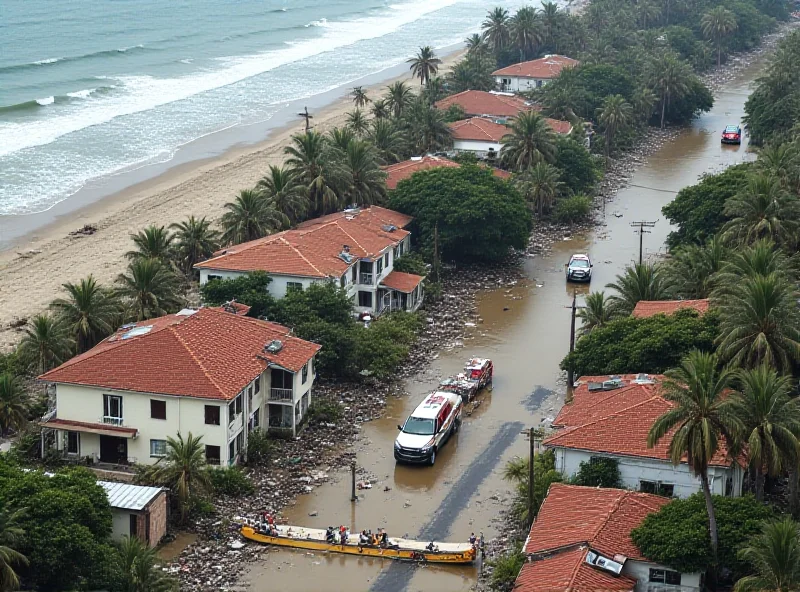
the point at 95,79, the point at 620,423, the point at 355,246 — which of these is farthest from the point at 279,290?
the point at 95,79

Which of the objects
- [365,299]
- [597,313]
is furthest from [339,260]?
[597,313]

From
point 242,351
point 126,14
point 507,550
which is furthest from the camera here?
point 126,14

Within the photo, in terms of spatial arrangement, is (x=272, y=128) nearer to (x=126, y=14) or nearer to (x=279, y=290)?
(x=279, y=290)

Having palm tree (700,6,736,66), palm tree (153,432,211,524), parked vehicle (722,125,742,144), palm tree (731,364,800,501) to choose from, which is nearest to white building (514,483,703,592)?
palm tree (731,364,800,501)

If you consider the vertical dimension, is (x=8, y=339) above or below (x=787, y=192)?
below

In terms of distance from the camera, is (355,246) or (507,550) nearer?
(507,550)

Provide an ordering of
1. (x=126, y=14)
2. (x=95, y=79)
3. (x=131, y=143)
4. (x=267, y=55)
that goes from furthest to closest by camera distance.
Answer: (x=126, y=14), (x=267, y=55), (x=95, y=79), (x=131, y=143)

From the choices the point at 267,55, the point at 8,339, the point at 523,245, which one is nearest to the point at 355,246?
the point at 523,245

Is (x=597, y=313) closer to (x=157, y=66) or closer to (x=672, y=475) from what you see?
(x=672, y=475)
